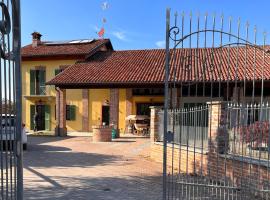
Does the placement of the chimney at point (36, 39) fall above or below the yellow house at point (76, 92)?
above

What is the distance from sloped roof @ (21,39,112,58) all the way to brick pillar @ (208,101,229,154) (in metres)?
17.1

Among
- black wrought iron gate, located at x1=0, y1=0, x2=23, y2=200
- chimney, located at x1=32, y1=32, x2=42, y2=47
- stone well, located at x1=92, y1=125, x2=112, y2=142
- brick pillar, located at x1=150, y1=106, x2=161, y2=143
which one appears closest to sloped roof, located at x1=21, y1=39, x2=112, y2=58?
chimney, located at x1=32, y1=32, x2=42, y2=47

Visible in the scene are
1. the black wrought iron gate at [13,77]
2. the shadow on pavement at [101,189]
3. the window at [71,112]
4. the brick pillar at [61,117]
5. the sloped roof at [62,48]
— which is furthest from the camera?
the window at [71,112]

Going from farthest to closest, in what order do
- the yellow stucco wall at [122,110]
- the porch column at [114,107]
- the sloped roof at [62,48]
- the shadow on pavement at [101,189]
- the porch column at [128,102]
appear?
1. the sloped roof at [62,48]
2. the yellow stucco wall at [122,110]
3. the porch column at [128,102]
4. the porch column at [114,107]
5. the shadow on pavement at [101,189]

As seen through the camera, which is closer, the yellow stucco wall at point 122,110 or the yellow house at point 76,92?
the yellow house at point 76,92

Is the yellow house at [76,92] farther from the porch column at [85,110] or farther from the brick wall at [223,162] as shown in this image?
the brick wall at [223,162]

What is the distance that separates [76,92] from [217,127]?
18.2 meters

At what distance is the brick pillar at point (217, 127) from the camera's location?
22.7 ft

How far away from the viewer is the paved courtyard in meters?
6.36

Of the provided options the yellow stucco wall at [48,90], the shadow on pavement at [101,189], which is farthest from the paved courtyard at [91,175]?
the yellow stucco wall at [48,90]

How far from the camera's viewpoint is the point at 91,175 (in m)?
8.21

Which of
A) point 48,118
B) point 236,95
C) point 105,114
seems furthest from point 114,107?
point 236,95

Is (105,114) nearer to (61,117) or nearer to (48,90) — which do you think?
(61,117)

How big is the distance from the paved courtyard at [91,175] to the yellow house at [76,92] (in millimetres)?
8632
